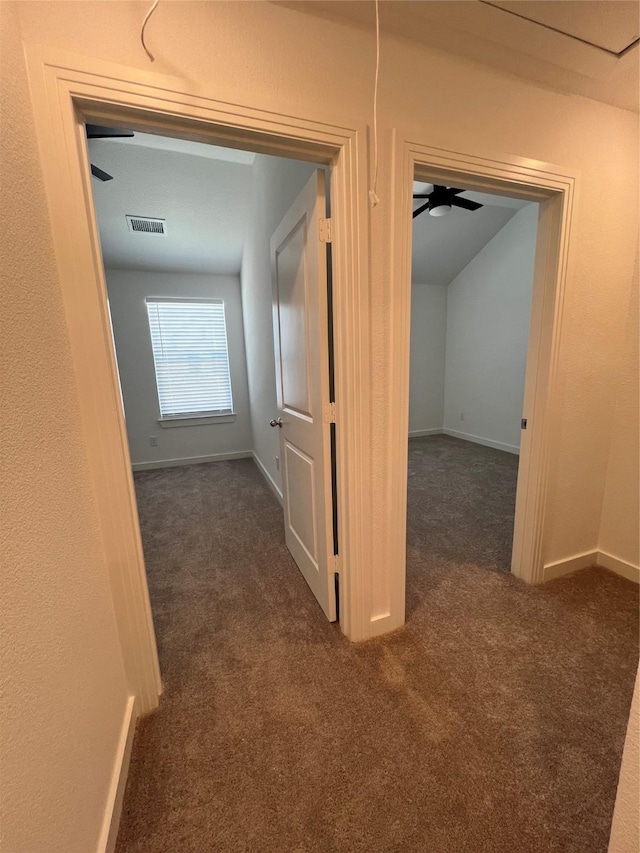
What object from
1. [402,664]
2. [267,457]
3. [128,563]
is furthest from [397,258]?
[267,457]

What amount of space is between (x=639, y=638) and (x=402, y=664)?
1120mm

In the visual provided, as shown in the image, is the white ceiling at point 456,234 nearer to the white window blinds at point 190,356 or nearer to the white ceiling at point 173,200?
the white ceiling at point 173,200

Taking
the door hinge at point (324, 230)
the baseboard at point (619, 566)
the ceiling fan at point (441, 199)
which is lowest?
the baseboard at point (619, 566)

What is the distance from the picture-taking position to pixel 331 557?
157 centimetres

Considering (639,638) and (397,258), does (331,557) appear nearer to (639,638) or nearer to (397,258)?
(397,258)

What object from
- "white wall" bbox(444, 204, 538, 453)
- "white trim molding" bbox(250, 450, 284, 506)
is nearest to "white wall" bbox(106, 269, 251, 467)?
"white trim molding" bbox(250, 450, 284, 506)

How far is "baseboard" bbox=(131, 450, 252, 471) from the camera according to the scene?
417 centimetres

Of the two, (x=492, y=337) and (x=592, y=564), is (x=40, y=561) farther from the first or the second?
(x=492, y=337)

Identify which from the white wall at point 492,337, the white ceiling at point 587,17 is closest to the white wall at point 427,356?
the white wall at point 492,337

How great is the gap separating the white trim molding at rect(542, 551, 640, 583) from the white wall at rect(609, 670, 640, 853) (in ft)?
5.07

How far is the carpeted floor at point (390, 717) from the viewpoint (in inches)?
36.7

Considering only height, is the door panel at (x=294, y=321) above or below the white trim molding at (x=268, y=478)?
above

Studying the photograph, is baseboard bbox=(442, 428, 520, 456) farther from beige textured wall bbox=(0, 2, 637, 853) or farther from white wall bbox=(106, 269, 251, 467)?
white wall bbox=(106, 269, 251, 467)

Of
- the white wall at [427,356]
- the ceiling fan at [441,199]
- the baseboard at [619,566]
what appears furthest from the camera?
the white wall at [427,356]
